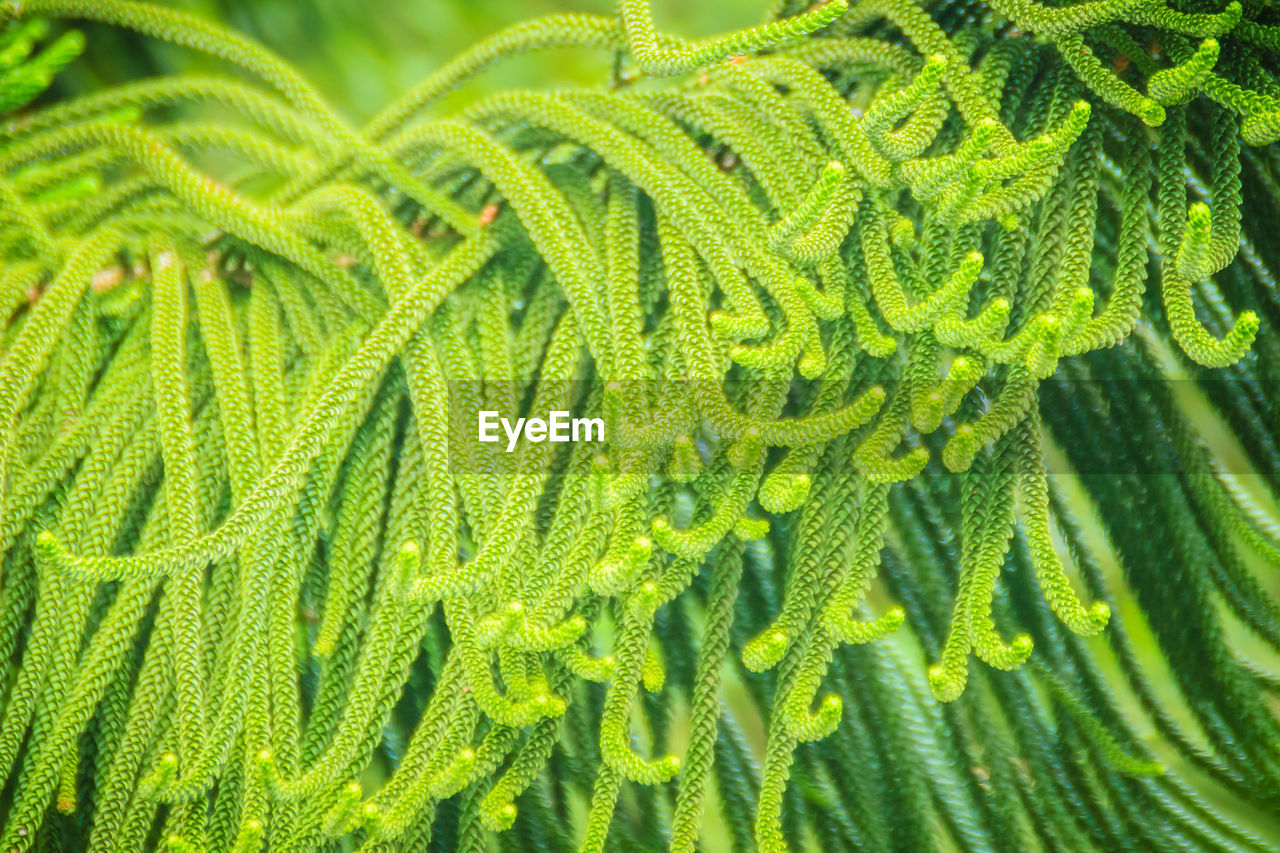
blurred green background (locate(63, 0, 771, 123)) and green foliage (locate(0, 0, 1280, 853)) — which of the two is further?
blurred green background (locate(63, 0, 771, 123))

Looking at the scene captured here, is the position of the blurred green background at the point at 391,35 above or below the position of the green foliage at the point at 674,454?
above

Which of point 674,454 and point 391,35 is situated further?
Result: point 391,35

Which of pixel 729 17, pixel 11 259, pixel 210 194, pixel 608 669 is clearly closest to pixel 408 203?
pixel 210 194

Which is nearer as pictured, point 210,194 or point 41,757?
point 41,757

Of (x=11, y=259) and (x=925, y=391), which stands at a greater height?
(x=11, y=259)

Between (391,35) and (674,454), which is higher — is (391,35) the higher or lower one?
Answer: the higher one

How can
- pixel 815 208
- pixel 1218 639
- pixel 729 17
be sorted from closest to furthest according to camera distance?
pixel 815 208
pixel 1218 639
pixel 729 17

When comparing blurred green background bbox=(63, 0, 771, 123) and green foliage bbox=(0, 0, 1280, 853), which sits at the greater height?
blurred green background bbox=(63, 0, 771, 123)

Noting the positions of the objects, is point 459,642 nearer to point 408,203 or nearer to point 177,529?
point 177,529
